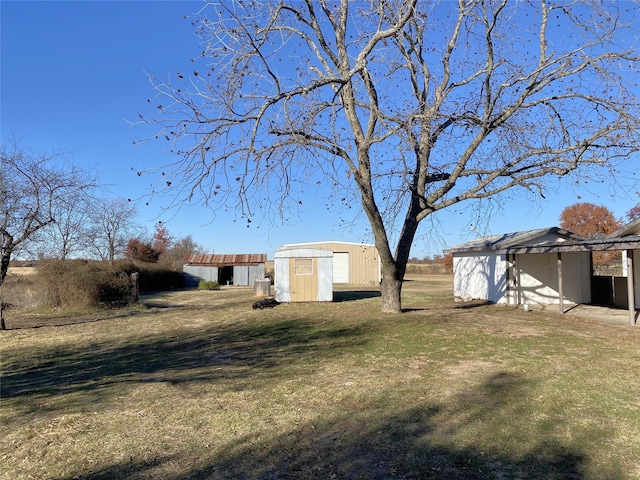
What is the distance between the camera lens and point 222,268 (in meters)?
40.4

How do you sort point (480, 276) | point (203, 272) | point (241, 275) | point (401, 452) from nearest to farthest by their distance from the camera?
point (401, 452) → point (480, 276) → point (203, 272) → point (241, 275)

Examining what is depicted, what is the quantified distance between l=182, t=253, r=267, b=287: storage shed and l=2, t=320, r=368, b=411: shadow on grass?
87.2 ft

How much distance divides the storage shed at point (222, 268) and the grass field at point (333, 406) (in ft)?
91.3

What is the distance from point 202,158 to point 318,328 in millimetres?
6379

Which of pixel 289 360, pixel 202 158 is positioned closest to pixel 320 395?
pixel 289 360

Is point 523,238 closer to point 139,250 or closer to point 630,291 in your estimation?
point 630,291

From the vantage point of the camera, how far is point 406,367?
719 centimetres

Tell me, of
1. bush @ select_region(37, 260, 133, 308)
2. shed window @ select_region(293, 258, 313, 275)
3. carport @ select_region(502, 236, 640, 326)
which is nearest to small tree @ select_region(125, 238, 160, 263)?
bush @ select_region(37, 260, 133, 308)

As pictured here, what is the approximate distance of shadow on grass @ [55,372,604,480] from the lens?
3.50 metres

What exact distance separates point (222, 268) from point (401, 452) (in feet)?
124

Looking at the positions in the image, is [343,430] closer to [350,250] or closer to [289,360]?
[289,360]

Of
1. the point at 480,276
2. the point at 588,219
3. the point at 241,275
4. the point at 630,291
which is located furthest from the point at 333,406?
the point at 588,219

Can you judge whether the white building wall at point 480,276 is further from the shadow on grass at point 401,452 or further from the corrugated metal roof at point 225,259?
the corrugated metal roof at point 225,259

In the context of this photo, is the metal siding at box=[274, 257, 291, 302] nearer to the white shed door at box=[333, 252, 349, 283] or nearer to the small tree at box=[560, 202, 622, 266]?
the white shed door at box=[333, 252, 349, 283]
